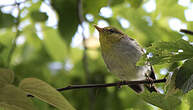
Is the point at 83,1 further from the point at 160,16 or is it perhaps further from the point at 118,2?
the point at 160,16

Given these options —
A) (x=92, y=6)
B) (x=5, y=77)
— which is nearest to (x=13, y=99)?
(x=5, y=77)

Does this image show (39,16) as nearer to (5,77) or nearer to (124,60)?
(124,60)

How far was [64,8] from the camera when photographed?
7.13 ft

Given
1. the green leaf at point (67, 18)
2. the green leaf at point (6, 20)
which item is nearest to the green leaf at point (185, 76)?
the green leaf at point (67, 18)

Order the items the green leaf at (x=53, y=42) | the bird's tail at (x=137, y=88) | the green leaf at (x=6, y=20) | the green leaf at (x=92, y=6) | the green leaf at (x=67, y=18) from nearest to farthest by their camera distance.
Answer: the green leaf at (x=92, y=6) → the green leaf at (x=67, y=18) → the green leaf at (x=6, y=20) → the bird's tail at (x=137, y=88) → the green leaf at (x=53, y=42)

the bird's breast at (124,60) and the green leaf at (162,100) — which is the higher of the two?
the green leaf at (162,100)

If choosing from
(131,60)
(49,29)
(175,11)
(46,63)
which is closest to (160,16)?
(175,11)

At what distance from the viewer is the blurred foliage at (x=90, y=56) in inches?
43.8

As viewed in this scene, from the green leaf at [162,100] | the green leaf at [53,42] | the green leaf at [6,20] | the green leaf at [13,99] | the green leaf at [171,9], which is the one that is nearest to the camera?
the green leaf at [13,99]

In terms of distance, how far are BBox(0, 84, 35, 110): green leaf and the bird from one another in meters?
1.45

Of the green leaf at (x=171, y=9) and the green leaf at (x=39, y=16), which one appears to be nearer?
the green leaf at (x=39, y=16)

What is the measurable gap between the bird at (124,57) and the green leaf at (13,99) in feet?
4.77

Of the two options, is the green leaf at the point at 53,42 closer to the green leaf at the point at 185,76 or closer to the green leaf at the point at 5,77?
the green leaf at the point at 5,77

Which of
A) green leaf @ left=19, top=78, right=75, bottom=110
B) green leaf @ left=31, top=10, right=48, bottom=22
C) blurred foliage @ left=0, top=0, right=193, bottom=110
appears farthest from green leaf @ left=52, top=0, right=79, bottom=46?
green leaf @ left=19, top=78, right=75, bottom=110
